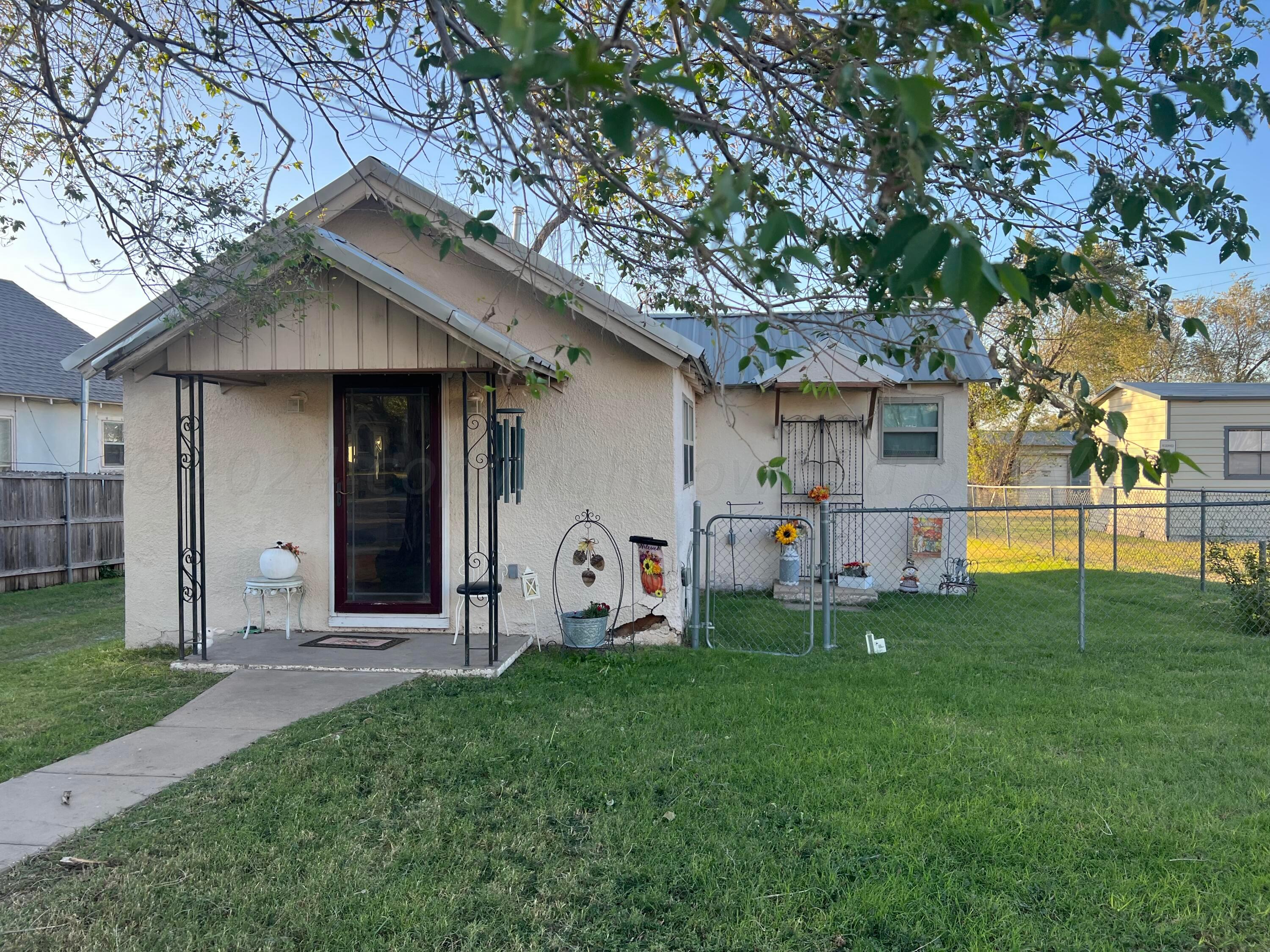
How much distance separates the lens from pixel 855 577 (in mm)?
10914

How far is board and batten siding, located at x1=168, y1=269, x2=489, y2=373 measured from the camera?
6.36 metres

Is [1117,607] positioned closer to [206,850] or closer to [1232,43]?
[1232,43]

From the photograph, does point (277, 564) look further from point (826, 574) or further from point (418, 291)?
point (826, 574)

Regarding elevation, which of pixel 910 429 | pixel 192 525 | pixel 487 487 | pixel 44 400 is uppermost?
pixel 44 400

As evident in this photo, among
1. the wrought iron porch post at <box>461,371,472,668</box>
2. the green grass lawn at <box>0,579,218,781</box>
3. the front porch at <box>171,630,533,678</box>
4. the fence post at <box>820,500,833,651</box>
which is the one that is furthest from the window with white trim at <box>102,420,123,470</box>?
the fence post at <box>820,500,833,651</box>

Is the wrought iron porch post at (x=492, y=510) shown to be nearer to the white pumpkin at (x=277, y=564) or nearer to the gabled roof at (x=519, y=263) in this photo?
the gabled roof at (x=519, y=263)

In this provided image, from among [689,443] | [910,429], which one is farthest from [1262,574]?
[689,443]

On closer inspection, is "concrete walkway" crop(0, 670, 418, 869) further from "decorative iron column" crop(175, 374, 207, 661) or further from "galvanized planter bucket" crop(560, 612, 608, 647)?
"galvanized planter bucket" crop(560, 612, 608, 647)

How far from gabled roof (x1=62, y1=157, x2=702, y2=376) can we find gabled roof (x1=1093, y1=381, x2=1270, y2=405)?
1486cm

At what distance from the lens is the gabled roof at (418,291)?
6.17 meters

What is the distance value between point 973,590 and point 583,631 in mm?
6234

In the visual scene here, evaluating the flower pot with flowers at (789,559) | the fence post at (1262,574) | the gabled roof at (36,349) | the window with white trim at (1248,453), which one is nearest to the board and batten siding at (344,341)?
the flower pot with flowers at (789,559)

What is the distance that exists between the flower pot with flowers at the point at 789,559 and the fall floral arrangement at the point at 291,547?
569cm

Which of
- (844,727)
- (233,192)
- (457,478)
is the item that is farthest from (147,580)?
(844,727)
